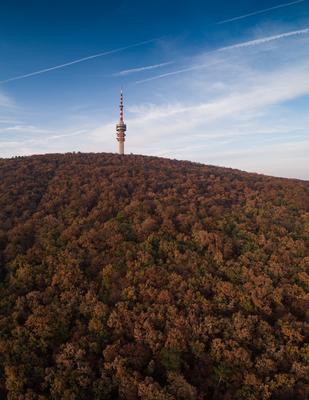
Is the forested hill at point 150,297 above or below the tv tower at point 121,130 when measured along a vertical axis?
below

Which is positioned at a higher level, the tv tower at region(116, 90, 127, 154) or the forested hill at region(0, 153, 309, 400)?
the tv tower at region(116, 90, 127, 154)

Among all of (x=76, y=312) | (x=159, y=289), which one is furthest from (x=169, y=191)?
(x=76, y=312)

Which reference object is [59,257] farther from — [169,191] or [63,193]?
[169,191]

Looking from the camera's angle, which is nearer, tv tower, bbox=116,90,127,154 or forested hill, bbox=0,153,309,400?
forested hill, bbox=0,153,309,400

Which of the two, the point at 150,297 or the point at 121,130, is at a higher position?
the point at 121,130

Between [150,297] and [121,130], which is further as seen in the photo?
[121,130]

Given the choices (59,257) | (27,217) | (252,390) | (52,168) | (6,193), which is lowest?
(252,390)

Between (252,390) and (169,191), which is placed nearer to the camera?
(252,390)

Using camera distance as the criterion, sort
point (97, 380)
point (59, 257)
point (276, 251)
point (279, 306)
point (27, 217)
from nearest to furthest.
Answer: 1. point (97, 380)
2. point (279, 306)
3. point (59, 257)
4. point (276, 251)
5. point (27, 217)
